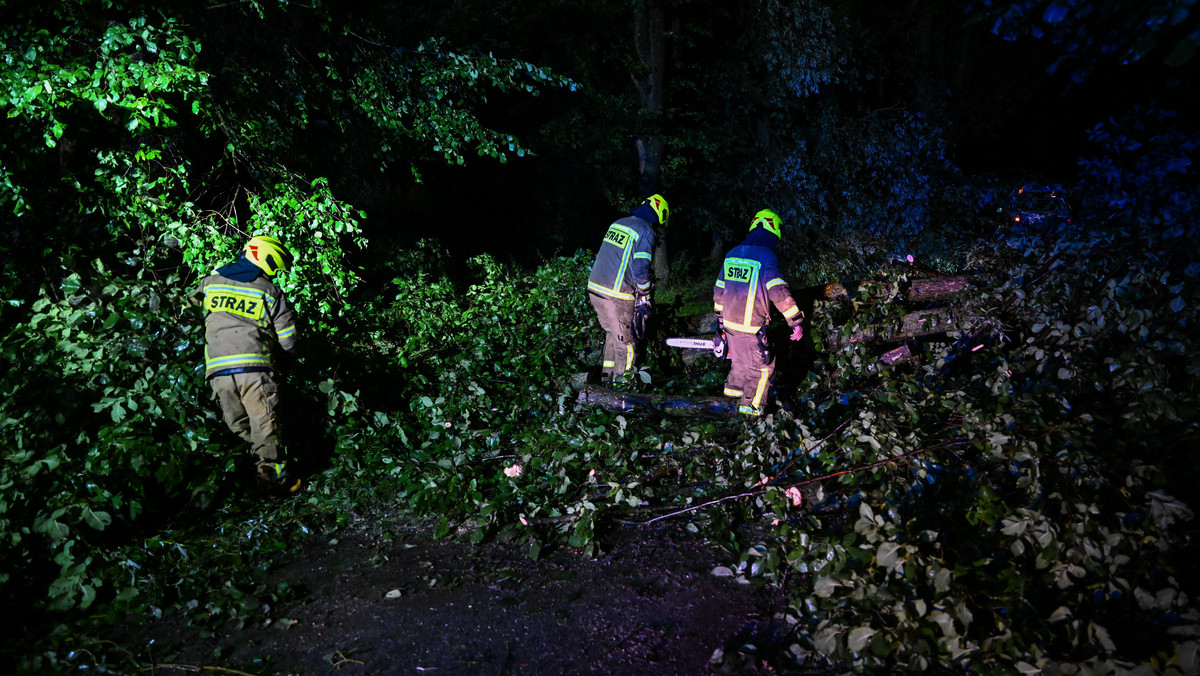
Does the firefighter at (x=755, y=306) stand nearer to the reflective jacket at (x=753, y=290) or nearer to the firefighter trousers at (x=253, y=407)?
the reflective jacket at (x=753, y=290)

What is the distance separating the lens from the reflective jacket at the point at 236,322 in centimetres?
475

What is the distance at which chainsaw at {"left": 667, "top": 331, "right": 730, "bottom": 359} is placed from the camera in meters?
6.36

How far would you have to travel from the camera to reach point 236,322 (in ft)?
15.7

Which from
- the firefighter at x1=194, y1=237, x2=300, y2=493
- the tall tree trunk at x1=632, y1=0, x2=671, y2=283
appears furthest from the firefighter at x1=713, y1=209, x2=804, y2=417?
the tall tree trunk at x1=632, y1=0, x2=671, y2=283

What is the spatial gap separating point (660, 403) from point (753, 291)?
1301mm

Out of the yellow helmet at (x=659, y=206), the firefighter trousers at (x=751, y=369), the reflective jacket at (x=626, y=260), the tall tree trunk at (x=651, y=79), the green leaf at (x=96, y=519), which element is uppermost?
the tall tree trunk at (x=651, y=79)

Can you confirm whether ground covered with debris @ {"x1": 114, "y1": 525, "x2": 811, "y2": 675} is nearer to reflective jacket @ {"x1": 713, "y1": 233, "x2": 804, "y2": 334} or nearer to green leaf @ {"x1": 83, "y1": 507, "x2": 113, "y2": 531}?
green leaf @ {"x1": 83, "y1": 507, "x2": 113, "y2": 531}

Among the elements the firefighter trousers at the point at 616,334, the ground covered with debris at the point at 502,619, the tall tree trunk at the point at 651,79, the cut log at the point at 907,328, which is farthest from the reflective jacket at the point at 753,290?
the tall tree trunk at the point at 651,79

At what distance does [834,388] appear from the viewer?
5789 mm

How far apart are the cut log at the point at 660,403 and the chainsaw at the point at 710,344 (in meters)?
0.61

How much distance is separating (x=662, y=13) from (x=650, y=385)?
7.62m

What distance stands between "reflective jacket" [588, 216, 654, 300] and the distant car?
10.8 feet

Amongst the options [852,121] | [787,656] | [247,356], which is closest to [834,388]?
[787,656]

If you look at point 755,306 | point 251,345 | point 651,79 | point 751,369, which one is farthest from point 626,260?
point 651,79
